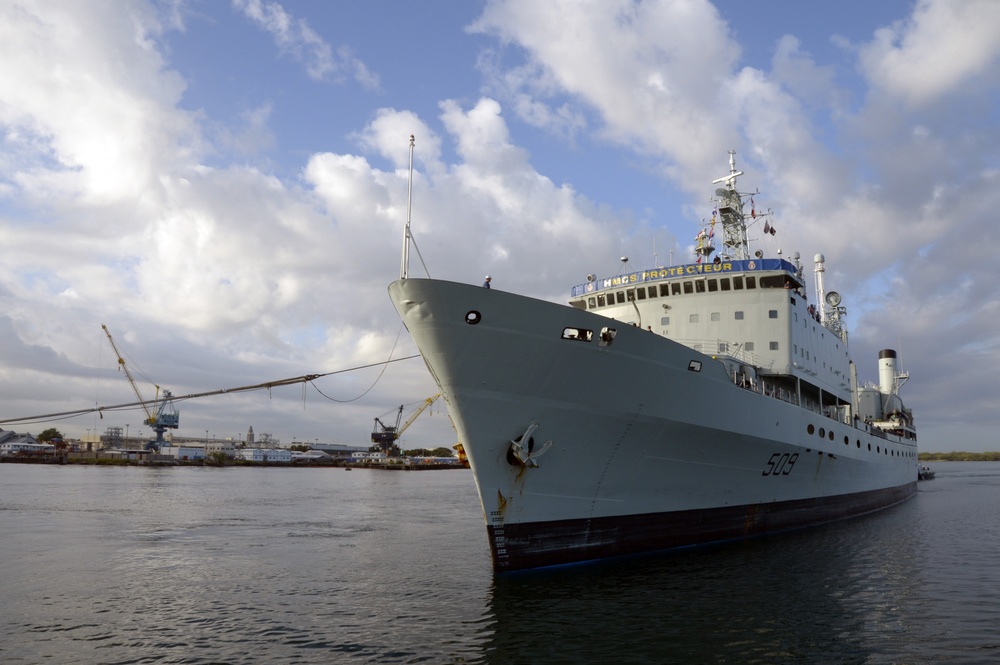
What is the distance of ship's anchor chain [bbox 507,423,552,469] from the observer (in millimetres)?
14023

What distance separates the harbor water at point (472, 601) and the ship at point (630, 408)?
1.08 metres

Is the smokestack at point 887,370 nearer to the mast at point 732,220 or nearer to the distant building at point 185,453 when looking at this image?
the mast at point 732,220

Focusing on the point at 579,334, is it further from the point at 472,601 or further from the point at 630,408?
the point at 472,601

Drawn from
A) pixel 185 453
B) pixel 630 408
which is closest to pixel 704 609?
pixel 630 408

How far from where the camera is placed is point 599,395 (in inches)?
583

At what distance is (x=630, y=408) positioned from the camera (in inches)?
597

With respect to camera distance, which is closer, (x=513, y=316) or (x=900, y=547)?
(x=513, y=316)

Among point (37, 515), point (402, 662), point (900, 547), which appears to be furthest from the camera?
point (37, 515)

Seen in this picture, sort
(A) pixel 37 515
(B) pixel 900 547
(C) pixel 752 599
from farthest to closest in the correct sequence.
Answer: (A) pixel 37 515 → (B) pixel 900 547 → (C) pixel 752 599

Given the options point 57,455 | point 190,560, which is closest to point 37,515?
point 190,560

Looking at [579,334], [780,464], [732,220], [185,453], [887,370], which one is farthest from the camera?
[185,453]

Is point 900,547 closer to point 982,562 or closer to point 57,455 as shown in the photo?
point 982,562

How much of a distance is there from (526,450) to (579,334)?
2898 mm

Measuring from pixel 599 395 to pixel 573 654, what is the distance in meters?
6.14
